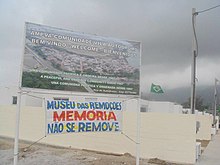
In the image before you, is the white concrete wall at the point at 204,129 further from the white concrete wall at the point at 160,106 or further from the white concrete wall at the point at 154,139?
the white concrete wall at the point at 160,106

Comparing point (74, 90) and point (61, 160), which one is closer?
point (74, 90)

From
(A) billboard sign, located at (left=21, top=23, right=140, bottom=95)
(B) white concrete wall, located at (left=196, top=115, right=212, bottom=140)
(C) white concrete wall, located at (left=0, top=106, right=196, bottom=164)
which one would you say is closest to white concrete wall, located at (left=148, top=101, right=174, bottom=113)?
(B) white concrete wall, located at (left=196, top=115, right=212, bottom=140)

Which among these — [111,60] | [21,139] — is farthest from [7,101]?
[111,60]

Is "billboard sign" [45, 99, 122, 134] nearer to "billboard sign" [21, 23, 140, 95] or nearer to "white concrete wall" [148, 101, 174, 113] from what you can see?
"billboard sign" [21, 23, 140, 95]

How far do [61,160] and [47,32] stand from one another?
495cm

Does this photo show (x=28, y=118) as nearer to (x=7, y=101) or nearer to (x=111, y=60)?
(x=111, y=60)

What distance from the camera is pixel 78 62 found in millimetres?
8727

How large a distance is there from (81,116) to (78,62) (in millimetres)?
1599

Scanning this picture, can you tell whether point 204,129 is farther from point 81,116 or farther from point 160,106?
point 160,106

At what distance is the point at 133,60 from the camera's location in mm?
9625

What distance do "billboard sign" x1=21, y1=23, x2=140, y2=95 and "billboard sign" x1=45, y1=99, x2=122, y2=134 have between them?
0.44 meters

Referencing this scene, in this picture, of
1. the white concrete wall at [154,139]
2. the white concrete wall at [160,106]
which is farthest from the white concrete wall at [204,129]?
the white concrete wall at [160,106]

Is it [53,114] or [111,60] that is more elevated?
[111,60]

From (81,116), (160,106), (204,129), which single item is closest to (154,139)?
(81,116)
